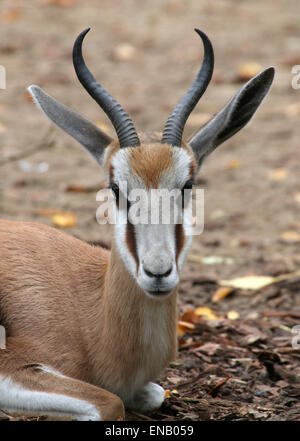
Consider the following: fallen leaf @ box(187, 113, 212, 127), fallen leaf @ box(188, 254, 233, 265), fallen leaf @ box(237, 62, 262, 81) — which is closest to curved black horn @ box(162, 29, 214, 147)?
fallen leaf @ box(188, 254, 233, 265)

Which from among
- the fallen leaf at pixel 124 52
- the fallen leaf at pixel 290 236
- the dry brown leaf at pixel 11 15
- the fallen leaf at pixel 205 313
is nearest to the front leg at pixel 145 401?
the fallen leaf at pixel 205 313

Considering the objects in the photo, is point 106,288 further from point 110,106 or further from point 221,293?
point 221,293

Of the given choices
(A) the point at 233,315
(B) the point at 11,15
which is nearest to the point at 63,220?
(A) the point at 233,315

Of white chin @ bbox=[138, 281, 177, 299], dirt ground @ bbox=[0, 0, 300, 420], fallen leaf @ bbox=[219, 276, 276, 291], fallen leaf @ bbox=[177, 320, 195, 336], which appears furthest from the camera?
fallen leaf @ bbox=[219, 276, 276, 291]

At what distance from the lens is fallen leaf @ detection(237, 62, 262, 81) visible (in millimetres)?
14867

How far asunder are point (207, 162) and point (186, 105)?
643cm

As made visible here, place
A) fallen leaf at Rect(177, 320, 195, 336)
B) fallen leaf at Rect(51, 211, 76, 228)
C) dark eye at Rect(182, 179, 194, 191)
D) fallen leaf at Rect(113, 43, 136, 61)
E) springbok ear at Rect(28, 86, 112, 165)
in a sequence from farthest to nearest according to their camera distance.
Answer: fallen leaf at Rect(113, 43, 136, 61) < fallen leaf at Rect(51, 211, 76, 228) < fallen leaf at Rect(177, 320, 195, 336) < springbok ear at Rect(28, 86, 112, 165) < dark eye at Rect(182, 179, 194, 191)

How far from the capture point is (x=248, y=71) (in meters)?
14.9

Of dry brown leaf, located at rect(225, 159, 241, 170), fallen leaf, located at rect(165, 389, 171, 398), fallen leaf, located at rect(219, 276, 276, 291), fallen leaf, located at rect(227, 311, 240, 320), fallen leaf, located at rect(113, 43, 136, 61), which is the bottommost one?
fallen leaf, located at rect(165, 389, 171, 398)

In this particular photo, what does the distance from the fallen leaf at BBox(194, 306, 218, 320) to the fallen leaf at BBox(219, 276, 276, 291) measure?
588mm

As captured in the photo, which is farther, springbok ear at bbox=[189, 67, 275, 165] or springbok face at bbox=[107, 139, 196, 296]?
springbok ear at bbox=[189, 67, 275, 165]

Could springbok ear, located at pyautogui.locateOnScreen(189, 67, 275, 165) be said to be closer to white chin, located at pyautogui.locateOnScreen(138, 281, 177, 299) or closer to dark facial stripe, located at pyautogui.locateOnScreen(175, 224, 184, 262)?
dark facial stripe, located at pyautogui.locateOnScreen(175, 224, 184, 262)

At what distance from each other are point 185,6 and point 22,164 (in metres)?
7.85

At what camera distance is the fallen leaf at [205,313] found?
8273mm
